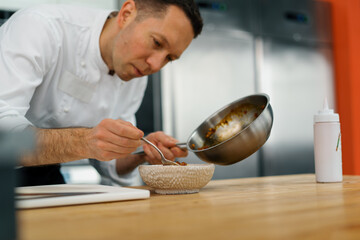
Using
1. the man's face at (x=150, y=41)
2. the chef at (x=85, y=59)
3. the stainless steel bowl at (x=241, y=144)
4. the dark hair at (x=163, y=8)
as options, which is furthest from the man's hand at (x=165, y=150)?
the dark hair at (x=163, y=8)

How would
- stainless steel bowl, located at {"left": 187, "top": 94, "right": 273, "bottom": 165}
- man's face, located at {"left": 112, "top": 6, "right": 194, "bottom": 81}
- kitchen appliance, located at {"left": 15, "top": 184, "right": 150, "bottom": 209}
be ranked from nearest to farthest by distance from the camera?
kitchen appliance, located at {"left": 15, "top": 184, "right": 150, "bottom": 209}, stainless steel bowl, located at {"left": 187, "top": 94, "right": 273, "bottom": 165}, man's face, located at {"left": 112, "top": 6, "right": 194, "bottom": 81}

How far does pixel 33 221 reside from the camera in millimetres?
541

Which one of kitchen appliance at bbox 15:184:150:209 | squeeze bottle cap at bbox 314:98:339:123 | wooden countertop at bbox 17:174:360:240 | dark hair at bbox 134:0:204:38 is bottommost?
wooden countertop at bbox 17:174:360:240

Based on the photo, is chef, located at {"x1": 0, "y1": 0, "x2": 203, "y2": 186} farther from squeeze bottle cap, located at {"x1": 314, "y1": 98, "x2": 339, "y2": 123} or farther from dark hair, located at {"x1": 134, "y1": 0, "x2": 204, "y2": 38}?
squeeze bottle cap, located at {"x1": 314, "y1": 98, "x2": 339, "y2": 123}

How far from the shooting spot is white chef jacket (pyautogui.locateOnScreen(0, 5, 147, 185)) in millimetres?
1206

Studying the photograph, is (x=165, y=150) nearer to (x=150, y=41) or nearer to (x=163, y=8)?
(x=150, y=41)

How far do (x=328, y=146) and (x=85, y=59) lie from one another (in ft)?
2.97

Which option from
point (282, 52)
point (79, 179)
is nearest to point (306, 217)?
point (79, 179)

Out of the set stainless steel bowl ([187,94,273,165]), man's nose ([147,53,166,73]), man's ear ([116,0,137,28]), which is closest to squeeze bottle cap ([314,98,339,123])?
stainless steel bowl ([187,94,273,165])

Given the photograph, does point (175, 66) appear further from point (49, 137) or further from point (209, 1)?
point (49, 137)

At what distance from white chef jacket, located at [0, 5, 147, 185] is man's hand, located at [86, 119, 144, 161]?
10.1 inches

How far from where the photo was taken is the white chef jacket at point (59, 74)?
1.21 metres

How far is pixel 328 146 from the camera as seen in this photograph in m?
1.07

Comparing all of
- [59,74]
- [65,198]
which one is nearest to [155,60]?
[59,74]
